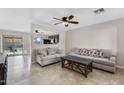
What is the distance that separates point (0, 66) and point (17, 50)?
18.7 ft

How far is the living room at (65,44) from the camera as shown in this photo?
2.40 metres

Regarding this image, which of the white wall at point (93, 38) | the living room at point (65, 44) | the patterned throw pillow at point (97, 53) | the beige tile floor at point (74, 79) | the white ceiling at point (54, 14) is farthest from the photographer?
the white wall at point (93, 38)

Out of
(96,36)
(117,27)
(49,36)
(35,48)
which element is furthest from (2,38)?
(117,27)

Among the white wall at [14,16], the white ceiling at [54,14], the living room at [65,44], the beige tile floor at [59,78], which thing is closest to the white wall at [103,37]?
the living room at [65,44]

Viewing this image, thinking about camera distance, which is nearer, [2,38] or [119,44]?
[119,44]

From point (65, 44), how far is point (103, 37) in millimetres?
2811

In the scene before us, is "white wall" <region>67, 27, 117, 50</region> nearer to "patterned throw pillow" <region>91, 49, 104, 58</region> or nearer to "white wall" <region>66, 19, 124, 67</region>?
"white wall" <region>66, 19, 124, 67</region>

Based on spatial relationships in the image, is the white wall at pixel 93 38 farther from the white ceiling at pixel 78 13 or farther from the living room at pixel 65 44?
the white ceiling at pixel 78 13

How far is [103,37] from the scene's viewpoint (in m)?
3.81

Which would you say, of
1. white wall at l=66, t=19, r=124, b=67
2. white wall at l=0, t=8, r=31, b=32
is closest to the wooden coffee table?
white wall at l=66, t=19, r=124, b=67
